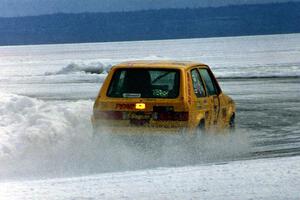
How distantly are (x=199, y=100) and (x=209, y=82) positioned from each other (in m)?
1.25

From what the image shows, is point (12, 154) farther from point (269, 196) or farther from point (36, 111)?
point (269, 196)

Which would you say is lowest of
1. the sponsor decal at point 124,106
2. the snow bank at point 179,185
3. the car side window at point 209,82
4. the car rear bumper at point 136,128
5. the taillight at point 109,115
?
the snow bank at point 179,185

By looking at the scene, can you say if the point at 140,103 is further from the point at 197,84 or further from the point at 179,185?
the point at 179,185

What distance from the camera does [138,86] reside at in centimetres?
1311

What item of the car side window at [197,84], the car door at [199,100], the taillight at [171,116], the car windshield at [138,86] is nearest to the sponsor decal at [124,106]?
the car windshield at [138,86]

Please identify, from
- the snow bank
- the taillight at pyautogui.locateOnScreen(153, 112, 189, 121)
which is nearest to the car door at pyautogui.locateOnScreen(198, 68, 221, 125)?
the taillight at pyautogui.locateOnScreen(153, 112, 189, 121)

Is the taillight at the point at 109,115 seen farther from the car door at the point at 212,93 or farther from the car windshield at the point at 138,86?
the car door at the point at 212,93

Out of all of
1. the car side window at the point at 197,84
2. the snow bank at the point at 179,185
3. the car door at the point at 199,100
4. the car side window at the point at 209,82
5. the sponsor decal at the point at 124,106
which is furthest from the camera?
the car side window at the point at 209,82

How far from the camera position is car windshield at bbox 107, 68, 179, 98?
509 inches

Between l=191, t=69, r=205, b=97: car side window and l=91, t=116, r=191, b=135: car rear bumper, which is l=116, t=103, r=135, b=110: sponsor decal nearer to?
l=91, t=116, r=191, b=135: car rear bumper

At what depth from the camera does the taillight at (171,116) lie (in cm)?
1256

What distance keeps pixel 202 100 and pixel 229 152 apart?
134 centimetres

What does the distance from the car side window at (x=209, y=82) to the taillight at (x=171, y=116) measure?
1568 millimetres

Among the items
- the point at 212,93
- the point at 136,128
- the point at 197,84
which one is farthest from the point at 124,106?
the point at 212,93
